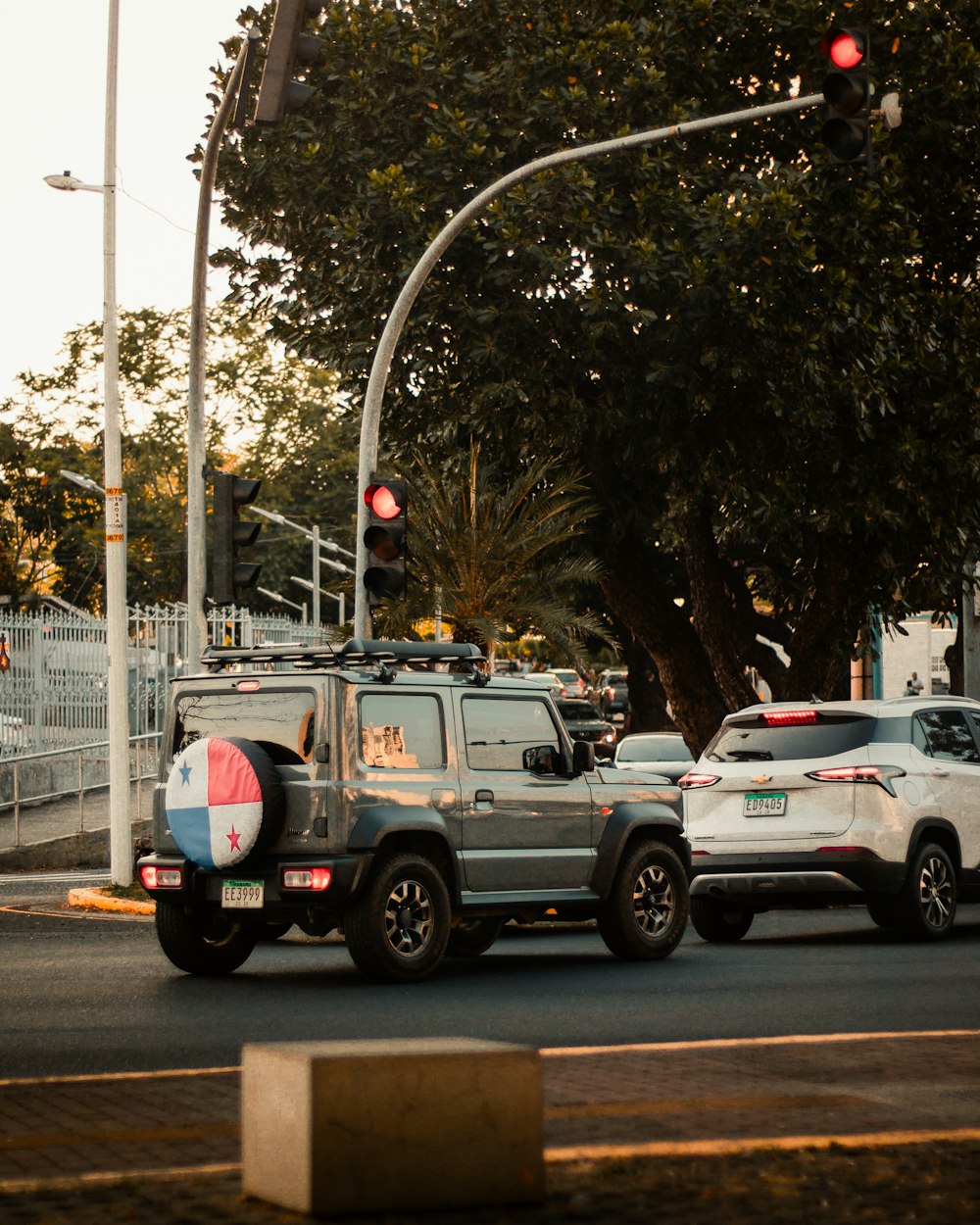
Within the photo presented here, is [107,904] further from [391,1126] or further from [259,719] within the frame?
[391,1126]

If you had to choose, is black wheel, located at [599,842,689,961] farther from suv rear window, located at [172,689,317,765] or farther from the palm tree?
the palm tree

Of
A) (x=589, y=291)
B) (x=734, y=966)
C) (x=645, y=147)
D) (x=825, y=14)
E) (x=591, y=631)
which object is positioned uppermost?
(x=825, y=14)

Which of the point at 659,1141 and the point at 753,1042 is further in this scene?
the point at 753,1042

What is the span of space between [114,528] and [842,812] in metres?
7.54

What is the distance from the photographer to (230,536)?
1614 cm

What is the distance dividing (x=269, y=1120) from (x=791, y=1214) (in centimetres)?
151

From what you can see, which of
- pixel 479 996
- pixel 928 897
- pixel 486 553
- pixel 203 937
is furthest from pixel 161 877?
pixel 486 553

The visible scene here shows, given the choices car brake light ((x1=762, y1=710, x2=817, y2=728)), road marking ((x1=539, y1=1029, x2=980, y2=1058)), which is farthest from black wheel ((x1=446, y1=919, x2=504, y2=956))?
road marking ((x1=539, y1=1029, x2=980, y2=1058))

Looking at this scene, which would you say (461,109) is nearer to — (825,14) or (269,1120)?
(825,14)

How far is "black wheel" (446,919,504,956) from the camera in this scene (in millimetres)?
13930

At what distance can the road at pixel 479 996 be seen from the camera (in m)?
9.63

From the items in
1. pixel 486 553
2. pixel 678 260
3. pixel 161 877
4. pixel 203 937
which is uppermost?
pixel 678 260

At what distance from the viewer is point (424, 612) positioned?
2300 centimetres

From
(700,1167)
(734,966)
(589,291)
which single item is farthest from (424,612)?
(700,1167)
